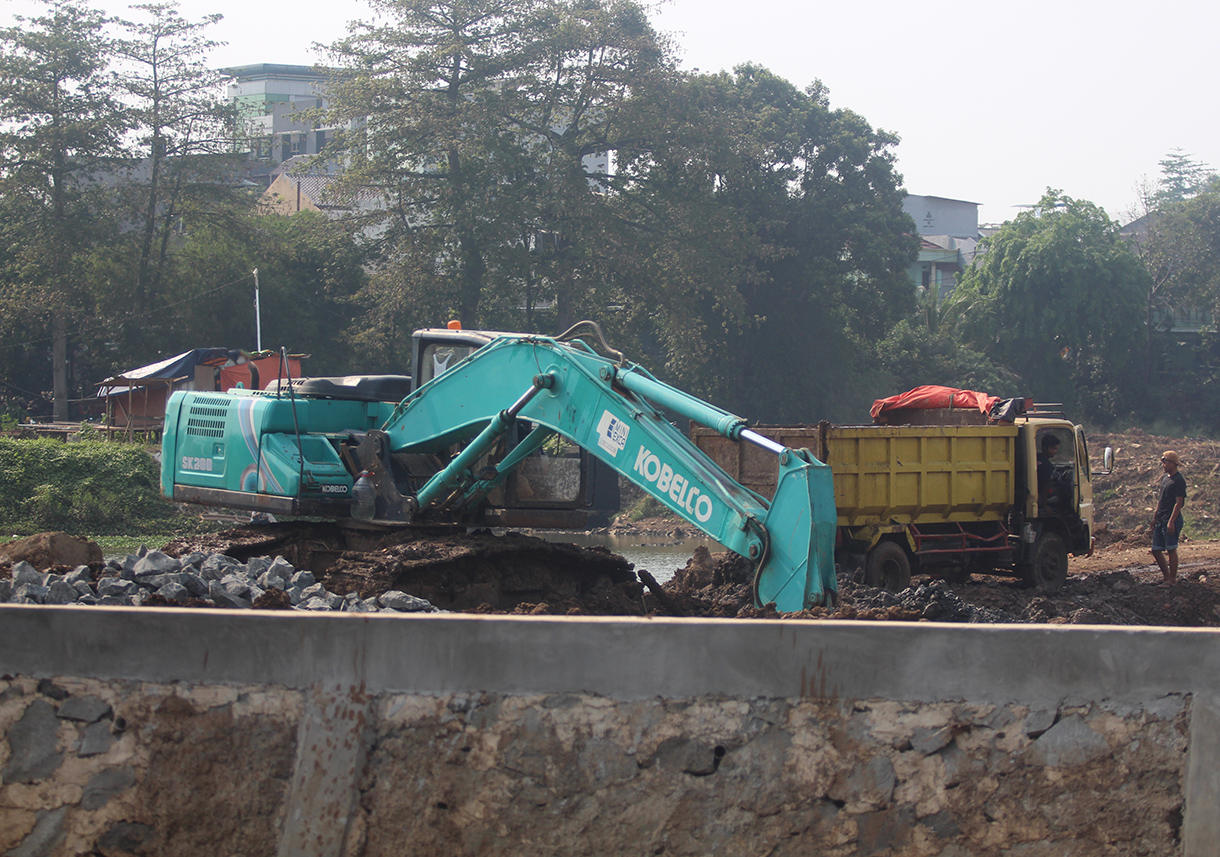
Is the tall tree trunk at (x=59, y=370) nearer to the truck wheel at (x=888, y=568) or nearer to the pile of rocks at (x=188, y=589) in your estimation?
the truck wheel at (x=888, y=568)

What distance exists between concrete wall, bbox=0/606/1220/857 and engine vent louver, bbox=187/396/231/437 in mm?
7060

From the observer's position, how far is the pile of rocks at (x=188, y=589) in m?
6.71

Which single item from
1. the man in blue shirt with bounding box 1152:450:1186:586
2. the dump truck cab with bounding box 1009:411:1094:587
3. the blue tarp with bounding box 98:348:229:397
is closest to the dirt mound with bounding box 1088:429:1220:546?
the man in blue shirt with bounding box 1152:450:1186:586

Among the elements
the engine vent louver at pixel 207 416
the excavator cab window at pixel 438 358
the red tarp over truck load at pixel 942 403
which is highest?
the excavator cab window at pixel 438 358

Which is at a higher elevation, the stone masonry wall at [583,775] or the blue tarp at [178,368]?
the blue tarp at [178,368]

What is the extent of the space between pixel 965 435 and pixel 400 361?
3095cm

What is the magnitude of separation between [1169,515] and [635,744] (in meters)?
13.3

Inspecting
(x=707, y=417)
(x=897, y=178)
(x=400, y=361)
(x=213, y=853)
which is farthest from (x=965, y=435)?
(x=897, y=178)

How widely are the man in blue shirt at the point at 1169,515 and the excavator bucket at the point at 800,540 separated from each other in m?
Answer: 8.79

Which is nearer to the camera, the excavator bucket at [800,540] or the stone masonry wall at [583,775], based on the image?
the stone masonry wall at [583,775]

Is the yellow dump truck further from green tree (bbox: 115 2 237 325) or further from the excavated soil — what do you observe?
green tree (bbox: 115 2 237 325)

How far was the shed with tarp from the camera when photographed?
31530 mm

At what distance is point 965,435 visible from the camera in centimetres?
1350

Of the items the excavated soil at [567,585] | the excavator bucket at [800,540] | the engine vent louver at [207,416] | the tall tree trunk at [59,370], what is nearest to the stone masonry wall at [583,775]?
the excavated soil at [567,585]
